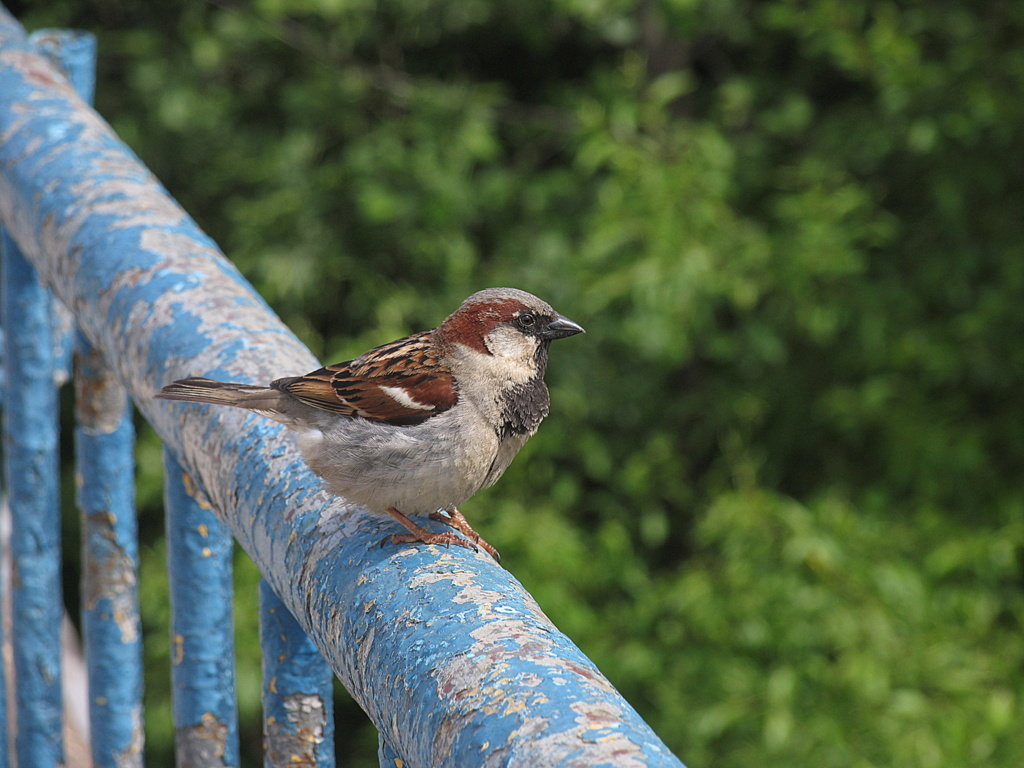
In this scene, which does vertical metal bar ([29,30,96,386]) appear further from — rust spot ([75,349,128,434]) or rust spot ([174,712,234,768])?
rust spot ([174,712,234,768])

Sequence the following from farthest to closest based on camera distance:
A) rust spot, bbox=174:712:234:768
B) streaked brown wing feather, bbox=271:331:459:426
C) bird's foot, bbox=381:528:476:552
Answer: streaked brown wing feather, bbox=271:331:459:426 < rust spot, bbox=174:712:234:768 < bird's foot, bbox=381:528:476:552

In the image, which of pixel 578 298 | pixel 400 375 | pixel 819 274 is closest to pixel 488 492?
pixel 578 298

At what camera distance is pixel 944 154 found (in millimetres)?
4477

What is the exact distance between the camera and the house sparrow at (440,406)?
1.68 metres

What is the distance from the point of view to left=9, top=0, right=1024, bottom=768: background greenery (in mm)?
4168

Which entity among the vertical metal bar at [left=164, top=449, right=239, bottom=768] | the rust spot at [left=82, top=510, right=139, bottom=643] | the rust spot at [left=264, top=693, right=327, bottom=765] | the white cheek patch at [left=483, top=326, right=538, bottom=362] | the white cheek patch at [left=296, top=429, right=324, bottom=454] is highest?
Result: the white cheek patch at [left=483, top=326, right=538, bottom=362]

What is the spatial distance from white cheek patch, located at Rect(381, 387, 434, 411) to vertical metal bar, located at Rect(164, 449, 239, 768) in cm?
58

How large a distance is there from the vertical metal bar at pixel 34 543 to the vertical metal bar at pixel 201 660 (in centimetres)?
35

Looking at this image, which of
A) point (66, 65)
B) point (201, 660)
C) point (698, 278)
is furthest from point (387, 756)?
point (698, 278)

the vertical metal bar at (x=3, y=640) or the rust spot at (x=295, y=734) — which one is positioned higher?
the vertical metal bar at (x=3, y=640)

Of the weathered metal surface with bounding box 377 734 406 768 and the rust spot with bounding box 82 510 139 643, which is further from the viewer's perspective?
the rust spot with bounding box 82 510 139 643

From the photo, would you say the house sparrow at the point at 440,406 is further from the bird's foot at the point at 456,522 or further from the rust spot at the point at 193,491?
the rust spot at the point at 193,491

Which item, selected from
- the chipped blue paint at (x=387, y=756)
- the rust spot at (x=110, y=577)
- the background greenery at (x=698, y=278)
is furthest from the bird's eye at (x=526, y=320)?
the background greenery at (x=698, y=278)

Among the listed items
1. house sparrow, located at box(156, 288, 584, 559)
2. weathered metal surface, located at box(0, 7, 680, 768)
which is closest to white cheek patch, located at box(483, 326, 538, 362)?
house sparrow, located at box(156, 288, 584, 559)
